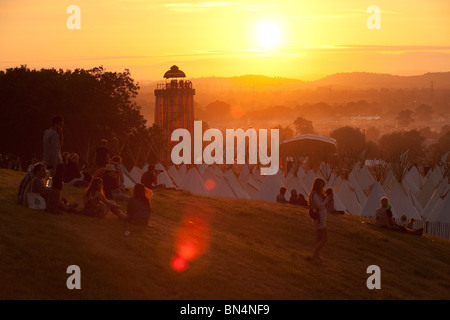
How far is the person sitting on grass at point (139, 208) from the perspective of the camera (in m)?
15.6

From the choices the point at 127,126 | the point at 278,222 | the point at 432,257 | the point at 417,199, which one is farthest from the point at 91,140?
the point at 432,257

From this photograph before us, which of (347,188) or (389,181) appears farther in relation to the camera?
(389,181)

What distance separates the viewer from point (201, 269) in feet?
43.4

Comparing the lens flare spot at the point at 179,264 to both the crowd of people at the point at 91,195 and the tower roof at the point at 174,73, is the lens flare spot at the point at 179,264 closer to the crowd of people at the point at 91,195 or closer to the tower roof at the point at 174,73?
the crowd of people at the point at 91,195

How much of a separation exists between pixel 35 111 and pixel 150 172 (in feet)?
70.1

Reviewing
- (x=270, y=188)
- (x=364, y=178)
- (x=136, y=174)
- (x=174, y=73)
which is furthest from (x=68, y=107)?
(x=174, y=73)

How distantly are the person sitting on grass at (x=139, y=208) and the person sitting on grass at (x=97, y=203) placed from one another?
199 mm

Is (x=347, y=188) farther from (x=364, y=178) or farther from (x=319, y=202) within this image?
(x=319, y=202)

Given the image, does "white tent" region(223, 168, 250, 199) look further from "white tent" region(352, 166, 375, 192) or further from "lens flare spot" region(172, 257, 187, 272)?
"lens flare spot" region(172, 257, 187, 272)

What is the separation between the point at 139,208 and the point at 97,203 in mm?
995

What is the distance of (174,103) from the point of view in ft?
274
